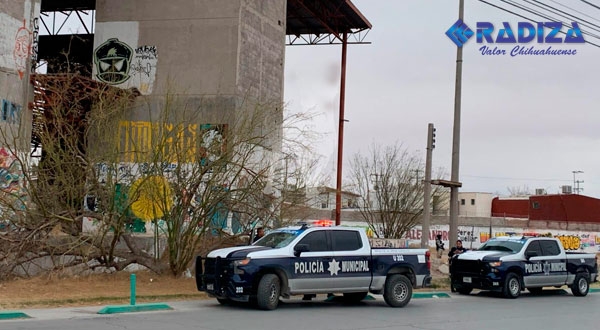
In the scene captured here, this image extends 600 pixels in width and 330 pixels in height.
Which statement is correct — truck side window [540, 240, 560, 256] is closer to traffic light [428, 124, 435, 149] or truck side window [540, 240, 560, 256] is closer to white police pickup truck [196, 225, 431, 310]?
traffic light [428, 124, 435, 149]

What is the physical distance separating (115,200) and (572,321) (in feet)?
40.5

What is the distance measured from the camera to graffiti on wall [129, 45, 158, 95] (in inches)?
1252

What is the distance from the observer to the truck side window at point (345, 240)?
1684 cm

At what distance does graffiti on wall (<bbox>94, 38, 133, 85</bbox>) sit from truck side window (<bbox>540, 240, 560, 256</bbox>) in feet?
64.2

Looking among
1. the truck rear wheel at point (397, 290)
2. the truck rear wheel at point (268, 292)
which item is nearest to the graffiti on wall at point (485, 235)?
the truck rear wheel at point (397, 290)

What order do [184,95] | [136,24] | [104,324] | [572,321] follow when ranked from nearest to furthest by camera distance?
1. [104,324]
2. [572,321]
3. [184,95]
4. [136,24]

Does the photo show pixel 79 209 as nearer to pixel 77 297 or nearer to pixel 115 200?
pixel 115 200

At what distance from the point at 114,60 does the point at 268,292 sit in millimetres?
20229

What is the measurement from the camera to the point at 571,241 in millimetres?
58938

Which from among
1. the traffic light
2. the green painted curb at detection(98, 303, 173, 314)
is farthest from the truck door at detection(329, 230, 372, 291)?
the traffic light

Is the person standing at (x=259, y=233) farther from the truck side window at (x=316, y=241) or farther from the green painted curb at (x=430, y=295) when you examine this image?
the green painted curb at (x=430, y=295)

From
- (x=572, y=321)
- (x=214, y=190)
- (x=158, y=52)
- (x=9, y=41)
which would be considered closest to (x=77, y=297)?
(x=214, y=190)

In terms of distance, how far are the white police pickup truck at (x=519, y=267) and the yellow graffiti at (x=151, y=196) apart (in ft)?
30.3

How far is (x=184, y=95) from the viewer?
30156mm
